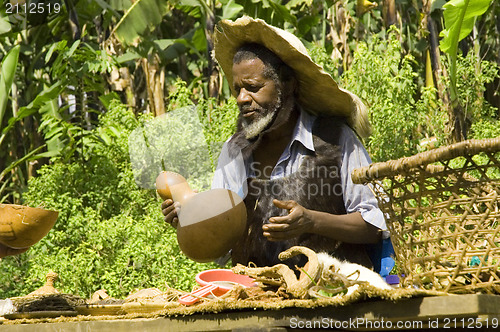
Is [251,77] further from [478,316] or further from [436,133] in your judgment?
[436,133]

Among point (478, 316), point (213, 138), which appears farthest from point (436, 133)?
point (478, 316)

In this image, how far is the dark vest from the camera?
2.65m

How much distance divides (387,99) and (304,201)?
2.58m

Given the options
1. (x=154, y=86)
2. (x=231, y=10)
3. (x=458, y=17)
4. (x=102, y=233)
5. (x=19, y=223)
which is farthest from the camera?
(x=154, y=86)

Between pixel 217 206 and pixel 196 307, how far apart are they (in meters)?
0.39

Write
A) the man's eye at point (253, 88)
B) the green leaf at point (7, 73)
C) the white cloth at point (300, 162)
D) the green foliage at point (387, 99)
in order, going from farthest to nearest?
the green leaf at point (7, 73) → the green foliage at point (387, 99) → the man's eye at point (253, 88) → the white cloth at point (300, 162)

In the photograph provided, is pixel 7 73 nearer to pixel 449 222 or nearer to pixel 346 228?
pixel 346 228

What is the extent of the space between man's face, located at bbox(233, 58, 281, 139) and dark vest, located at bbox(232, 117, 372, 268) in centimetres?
19

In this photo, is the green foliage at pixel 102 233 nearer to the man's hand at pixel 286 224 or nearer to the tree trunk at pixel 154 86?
the tree trunk at pixel 154 86

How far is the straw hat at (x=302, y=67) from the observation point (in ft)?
9.00

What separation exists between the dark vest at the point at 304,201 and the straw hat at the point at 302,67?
0.45ft

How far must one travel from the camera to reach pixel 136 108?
28.3ft

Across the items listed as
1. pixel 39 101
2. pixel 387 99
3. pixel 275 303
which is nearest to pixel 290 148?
pixel 275 303

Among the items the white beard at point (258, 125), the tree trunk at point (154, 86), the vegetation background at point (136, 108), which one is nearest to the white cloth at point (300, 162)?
the white beard at point (258, 125)
